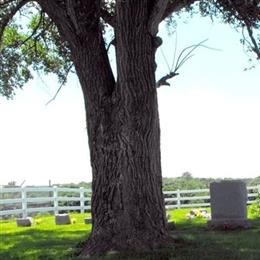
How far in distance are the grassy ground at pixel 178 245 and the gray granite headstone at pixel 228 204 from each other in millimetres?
390

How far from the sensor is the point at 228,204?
15398 millimetres

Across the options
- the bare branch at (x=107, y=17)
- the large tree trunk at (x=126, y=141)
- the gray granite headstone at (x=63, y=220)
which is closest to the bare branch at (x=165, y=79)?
the large tree trunk at (x=126, y=141)

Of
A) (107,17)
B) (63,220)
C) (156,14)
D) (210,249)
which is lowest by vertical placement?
(210,249)

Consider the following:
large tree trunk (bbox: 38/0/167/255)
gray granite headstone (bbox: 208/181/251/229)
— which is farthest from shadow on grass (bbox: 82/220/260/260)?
gray granite headstone (bbox: 208/181/251/229)

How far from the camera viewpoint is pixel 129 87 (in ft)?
34.0

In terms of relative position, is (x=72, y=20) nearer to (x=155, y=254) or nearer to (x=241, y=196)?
(x=155, y=254)

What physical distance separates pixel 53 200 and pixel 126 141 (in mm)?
17650

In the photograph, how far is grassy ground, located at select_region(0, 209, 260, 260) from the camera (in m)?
9.59

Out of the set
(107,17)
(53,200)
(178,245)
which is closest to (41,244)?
(178,245)

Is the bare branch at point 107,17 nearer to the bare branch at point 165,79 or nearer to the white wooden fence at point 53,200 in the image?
the bare branch at point 165,79

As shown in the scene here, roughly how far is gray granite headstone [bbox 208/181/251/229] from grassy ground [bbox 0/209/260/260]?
0.39 meters

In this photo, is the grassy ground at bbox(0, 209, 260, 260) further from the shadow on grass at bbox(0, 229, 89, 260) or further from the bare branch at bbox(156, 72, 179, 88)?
the bare branch at bbox(156, 72, 179, 88)

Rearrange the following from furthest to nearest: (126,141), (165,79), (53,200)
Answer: (53,200)
(165,79)
(126,141)

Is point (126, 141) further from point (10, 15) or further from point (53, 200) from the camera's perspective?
point (53, 200)
